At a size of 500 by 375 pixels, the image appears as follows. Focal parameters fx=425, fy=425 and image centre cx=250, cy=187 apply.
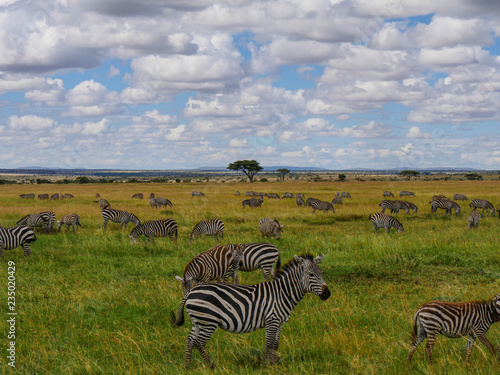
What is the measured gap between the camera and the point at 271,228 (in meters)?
17.3

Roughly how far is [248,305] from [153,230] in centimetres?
1171

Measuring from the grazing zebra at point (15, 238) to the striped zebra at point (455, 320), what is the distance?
12493 mm

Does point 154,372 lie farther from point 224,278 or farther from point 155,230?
point 155,230

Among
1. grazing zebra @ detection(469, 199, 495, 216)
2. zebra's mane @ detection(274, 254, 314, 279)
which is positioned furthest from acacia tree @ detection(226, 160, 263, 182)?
zebra's mane @ detection(274, 254, 314, 279)

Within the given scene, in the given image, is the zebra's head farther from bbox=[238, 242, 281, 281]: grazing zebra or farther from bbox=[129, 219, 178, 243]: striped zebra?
bbox=[129, 219, 178, 243]: striped zebra

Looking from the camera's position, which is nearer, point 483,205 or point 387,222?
point 387,222

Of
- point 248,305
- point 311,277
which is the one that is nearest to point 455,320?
point 311,277

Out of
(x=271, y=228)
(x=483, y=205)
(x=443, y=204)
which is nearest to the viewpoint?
(x=271, y=228)

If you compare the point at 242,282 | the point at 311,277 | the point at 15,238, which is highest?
the point at 311,277

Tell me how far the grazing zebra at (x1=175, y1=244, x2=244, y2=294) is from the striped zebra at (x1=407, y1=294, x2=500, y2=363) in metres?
4.60

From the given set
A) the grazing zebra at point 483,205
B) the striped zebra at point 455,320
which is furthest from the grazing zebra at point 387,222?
the striped zebra at point 455,320

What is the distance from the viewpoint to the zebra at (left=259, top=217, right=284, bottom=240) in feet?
55.9

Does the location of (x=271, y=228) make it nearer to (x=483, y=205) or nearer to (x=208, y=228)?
(x=208, y=228)

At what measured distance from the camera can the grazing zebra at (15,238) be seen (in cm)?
1348
